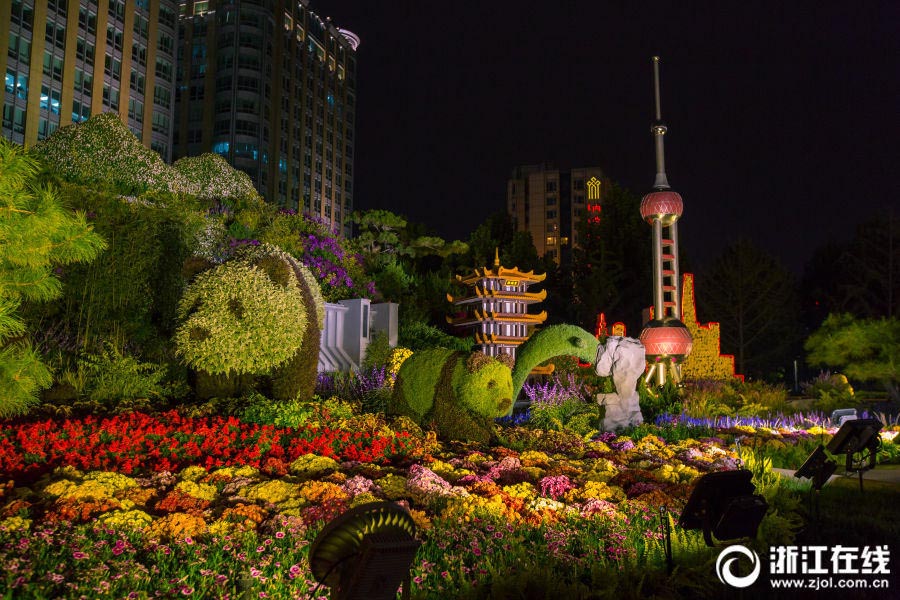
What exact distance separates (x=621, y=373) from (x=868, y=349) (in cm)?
1104

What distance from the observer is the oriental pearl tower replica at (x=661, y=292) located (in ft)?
49.9

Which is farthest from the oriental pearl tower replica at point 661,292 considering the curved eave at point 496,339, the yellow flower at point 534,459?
the yellow flower at point 534,459

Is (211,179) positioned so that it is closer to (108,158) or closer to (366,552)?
(108,158)

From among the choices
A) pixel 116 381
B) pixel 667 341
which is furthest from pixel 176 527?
pixel 667 341

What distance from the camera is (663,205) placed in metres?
16.4

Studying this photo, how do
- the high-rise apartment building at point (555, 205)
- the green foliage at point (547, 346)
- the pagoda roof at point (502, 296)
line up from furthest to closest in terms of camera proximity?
the high-rise apartment building at point (555, 205) < the pagoda roof at point (502, 296) < the green foliage at point (547, 346)

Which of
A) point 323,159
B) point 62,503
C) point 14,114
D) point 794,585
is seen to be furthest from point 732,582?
point 323,159

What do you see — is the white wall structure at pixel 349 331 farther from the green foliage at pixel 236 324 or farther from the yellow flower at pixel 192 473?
the yellow flower at pixel 192 473

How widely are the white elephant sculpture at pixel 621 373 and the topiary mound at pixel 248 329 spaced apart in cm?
483

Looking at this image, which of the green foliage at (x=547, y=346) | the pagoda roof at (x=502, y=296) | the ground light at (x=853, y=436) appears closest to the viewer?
the ground light at (x=853, y=436)

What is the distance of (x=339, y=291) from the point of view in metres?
19.2

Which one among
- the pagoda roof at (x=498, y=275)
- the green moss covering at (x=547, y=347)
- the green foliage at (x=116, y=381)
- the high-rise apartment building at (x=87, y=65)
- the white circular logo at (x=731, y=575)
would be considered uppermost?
the high-rise apartment building at (x=87, y=65)

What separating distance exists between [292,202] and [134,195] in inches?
2202

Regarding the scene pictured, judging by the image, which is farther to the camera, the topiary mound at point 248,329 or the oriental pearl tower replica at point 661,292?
the oriental pearl tower replica at point 661,292
